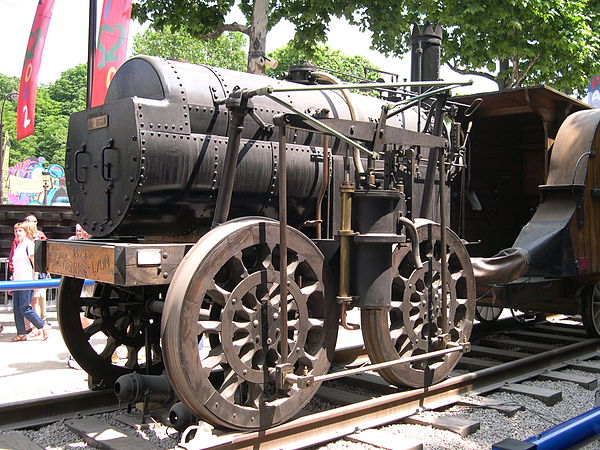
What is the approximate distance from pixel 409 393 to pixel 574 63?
13089 millimetres

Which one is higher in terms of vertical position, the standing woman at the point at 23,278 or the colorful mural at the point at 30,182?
the colorful mural at the point at 30,182

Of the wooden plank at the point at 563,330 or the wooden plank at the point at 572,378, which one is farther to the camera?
the wooden plank at the point at 563,330

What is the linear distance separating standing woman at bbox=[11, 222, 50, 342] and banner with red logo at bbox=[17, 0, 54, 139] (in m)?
3.50

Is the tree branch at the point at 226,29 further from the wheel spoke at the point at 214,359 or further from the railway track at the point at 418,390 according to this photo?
the wheel spoke at the point at 214,359

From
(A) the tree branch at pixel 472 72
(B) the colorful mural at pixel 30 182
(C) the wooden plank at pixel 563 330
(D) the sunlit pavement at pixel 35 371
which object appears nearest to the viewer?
(D) the sunlit pavement at pixel 35 371

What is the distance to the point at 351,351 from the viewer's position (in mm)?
6656

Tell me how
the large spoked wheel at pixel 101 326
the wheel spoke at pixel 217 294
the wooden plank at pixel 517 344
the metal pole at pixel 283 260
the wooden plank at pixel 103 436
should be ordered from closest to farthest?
the wheel spoke at pixel 217 294, the metal pole at pixel 283 260, the wooden plank at pixel 103 436, the large spoked wheel at pixel 101 326, the wooden plank at pixel 517 344

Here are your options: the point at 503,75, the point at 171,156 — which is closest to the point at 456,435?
the point at 171,156

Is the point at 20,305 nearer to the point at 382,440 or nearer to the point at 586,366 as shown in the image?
the point at 382,440

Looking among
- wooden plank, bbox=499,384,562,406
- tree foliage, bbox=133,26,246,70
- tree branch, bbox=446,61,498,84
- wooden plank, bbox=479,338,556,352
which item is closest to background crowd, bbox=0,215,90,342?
wooden plank, bbox=479,338,556,352

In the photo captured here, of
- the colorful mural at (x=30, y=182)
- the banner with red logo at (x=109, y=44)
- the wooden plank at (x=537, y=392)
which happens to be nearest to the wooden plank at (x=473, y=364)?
the wooden plank at (x=537, y=392)

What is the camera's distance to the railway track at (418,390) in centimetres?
403

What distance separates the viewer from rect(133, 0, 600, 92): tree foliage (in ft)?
39.2

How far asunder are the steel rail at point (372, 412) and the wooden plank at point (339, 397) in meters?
0.40
